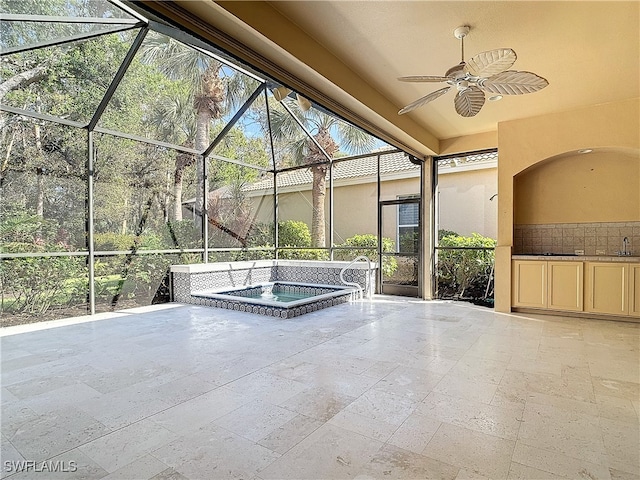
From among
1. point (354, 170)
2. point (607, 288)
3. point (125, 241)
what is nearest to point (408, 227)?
point (354, 170)

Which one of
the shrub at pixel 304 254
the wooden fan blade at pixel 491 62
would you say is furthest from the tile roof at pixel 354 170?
the wooden fan blade at pixel 491 62

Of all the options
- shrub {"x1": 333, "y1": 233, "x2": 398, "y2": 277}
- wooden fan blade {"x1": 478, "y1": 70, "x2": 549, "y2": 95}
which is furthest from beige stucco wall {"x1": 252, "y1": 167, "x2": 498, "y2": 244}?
wooden fan blade {"x1": 478, "y1": 70, "x2": 549, "y2": 95}

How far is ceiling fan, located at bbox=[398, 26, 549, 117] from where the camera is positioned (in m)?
2.95

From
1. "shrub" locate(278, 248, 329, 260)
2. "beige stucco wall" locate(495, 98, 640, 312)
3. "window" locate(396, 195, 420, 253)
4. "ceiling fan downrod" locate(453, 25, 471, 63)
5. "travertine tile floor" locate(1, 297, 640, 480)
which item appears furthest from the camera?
"shrub" locate(278, 248, 329, 260)

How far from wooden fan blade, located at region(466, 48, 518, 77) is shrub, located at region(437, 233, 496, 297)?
4578 mm

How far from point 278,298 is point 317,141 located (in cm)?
390

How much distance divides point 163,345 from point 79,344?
993mm

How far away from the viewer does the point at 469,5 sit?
309cm

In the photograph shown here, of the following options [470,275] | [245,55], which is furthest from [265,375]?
[470,275]

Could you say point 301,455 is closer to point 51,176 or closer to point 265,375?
point 265,375

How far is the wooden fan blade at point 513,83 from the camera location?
3161 mm

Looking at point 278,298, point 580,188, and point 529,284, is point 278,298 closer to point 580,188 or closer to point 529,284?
point 529,284

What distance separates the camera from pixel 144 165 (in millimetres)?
6715

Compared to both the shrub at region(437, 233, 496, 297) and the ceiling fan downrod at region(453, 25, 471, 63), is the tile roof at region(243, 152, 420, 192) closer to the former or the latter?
the shrub at region(437, 233, 496, 297)
